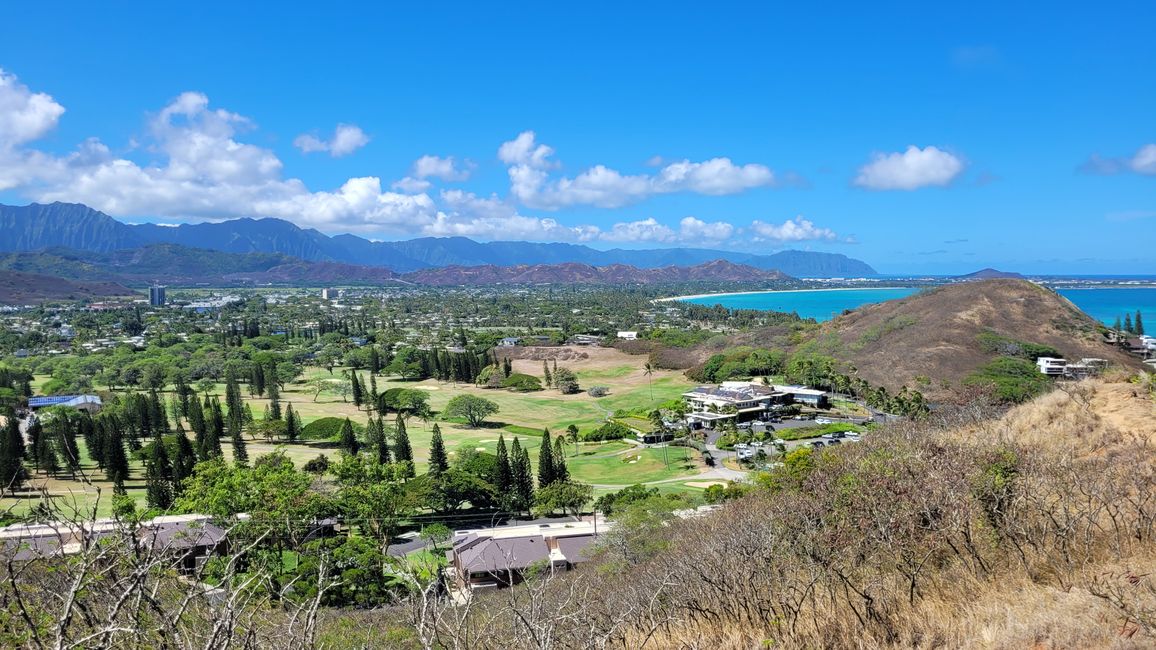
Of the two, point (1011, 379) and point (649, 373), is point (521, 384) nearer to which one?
point (649, 373)

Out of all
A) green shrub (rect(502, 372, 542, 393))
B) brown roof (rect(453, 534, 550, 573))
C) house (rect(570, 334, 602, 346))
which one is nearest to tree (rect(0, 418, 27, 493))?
brown roof (rect(453, 534, 550, 573))

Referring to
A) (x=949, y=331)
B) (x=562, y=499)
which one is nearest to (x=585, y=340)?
(x=949, y=331)

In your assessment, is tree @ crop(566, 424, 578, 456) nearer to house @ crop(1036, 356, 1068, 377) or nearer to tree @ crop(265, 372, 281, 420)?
tree @ crop(265, 372, 281, 420)

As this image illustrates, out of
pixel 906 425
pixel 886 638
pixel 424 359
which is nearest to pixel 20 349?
pixel 424 359

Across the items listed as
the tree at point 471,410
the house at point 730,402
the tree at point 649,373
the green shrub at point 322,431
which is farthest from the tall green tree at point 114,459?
the tree at point 649,373

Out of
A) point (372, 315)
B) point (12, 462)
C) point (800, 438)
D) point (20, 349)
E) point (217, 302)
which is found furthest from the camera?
point (217, 302)

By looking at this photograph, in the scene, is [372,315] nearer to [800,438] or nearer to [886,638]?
[800,438]

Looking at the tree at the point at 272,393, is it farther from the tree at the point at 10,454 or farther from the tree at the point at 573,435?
the tree at the point at 573,435
